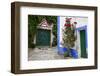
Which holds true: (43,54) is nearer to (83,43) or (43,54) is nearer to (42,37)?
(42,37)

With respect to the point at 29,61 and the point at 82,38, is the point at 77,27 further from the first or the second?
the point at 29,61

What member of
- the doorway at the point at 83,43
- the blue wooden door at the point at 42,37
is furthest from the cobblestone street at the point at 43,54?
the doorway at the point at 83,43

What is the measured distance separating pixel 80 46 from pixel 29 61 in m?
0.39

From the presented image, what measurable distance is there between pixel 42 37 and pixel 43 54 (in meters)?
0.11

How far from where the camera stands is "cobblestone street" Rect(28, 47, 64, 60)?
157 cm

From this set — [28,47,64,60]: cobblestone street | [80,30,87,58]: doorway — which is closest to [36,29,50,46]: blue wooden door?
[28,47,64,60]: cobblestone street

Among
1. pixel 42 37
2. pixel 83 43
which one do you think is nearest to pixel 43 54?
pixel 42 37

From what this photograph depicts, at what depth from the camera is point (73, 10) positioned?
5.50 feet

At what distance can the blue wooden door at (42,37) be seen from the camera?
1585 millimetres

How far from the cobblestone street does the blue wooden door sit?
0.12 feet

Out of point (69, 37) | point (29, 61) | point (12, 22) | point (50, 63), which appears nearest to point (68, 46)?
point (69, 37)

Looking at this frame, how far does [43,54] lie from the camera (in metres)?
1.60

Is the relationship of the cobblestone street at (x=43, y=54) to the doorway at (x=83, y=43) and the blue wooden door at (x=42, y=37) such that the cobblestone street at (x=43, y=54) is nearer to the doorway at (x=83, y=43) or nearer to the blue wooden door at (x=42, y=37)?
the blue wooden door at (x=42, y=37)

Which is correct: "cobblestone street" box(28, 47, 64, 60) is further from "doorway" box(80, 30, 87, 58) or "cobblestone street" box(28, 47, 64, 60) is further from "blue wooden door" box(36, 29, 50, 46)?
"doorway" box(80, 30, 87, 58)
